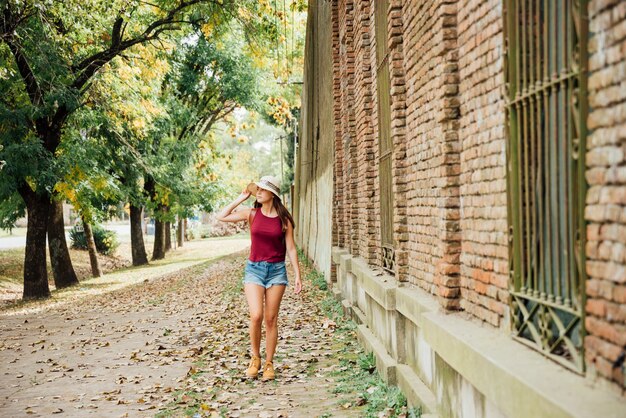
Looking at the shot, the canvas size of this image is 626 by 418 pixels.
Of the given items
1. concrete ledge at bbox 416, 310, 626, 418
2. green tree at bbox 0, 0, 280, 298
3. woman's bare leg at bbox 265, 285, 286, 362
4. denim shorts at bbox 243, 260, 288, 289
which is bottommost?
woman's bare leg at bbox 265, 285, 286, 362

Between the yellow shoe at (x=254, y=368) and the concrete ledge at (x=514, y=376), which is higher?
the concrete ledge at (x=514, y=376)

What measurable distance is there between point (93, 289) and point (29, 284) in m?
2.70

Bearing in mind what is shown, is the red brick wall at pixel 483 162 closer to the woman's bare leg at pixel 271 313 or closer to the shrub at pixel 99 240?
the woman's bare leg at pixel 271 313

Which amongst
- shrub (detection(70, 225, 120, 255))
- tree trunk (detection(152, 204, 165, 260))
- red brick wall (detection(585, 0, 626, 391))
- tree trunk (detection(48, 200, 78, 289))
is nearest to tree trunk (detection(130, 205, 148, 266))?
tree trunk (detection(152, 204, 165, 260))

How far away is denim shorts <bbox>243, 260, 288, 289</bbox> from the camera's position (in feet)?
25.8

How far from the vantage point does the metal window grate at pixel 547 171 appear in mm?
3092

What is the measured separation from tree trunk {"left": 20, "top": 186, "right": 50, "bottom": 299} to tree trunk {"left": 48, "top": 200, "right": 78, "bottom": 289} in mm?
2589

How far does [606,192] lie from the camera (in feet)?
9.24

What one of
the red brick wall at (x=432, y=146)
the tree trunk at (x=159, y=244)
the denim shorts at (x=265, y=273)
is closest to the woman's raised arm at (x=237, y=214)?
the denim shorts at (x=265, y=273)

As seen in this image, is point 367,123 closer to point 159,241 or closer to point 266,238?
point 266,238

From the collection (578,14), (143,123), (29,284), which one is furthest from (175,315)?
(578,14)

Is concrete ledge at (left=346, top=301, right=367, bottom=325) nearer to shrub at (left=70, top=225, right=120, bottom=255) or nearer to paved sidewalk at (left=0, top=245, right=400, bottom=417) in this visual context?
paved sidewalk at (left=0, top=245, right=400, bottom=417)

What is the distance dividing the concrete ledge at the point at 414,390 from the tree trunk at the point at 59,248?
709 inches

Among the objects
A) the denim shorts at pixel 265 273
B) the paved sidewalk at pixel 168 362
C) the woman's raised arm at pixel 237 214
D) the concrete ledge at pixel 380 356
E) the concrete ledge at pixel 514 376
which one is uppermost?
the woman's raised arm at pixel 237 214
